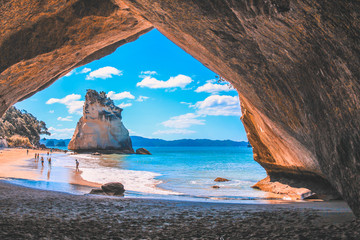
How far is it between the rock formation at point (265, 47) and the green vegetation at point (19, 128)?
75317 millimetres

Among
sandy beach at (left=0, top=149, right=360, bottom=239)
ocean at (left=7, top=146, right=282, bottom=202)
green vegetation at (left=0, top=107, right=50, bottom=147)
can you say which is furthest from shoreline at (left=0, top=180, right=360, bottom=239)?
green vegetation at (left=0, top=107, right=50, bottom=147)

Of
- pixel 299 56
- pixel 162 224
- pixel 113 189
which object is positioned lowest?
pixel 113 189

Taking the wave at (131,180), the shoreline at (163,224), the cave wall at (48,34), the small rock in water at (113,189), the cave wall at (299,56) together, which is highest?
the cave wall at (48,34)

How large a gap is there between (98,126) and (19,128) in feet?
105

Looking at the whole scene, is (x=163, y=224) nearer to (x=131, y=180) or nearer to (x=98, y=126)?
(x=131, y=180)

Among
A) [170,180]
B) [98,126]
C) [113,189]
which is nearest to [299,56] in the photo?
[113,189]

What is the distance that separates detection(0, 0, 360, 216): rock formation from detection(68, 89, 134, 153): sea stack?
205 feet

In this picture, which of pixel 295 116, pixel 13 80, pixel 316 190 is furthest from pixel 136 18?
pixel 316 190

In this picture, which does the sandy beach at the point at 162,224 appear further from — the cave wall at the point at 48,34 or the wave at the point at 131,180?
the wave at the point at 131,180

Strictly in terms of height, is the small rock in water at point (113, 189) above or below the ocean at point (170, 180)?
above

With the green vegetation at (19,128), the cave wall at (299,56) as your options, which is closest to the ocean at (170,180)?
the cave wall at (299,56)

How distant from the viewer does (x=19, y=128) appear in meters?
82.4

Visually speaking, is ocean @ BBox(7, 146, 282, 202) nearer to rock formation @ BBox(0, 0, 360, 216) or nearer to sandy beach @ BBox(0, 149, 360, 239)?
sandy beach @ BBox(0, 149, 360, 239)

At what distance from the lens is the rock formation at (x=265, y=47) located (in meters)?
3.13
